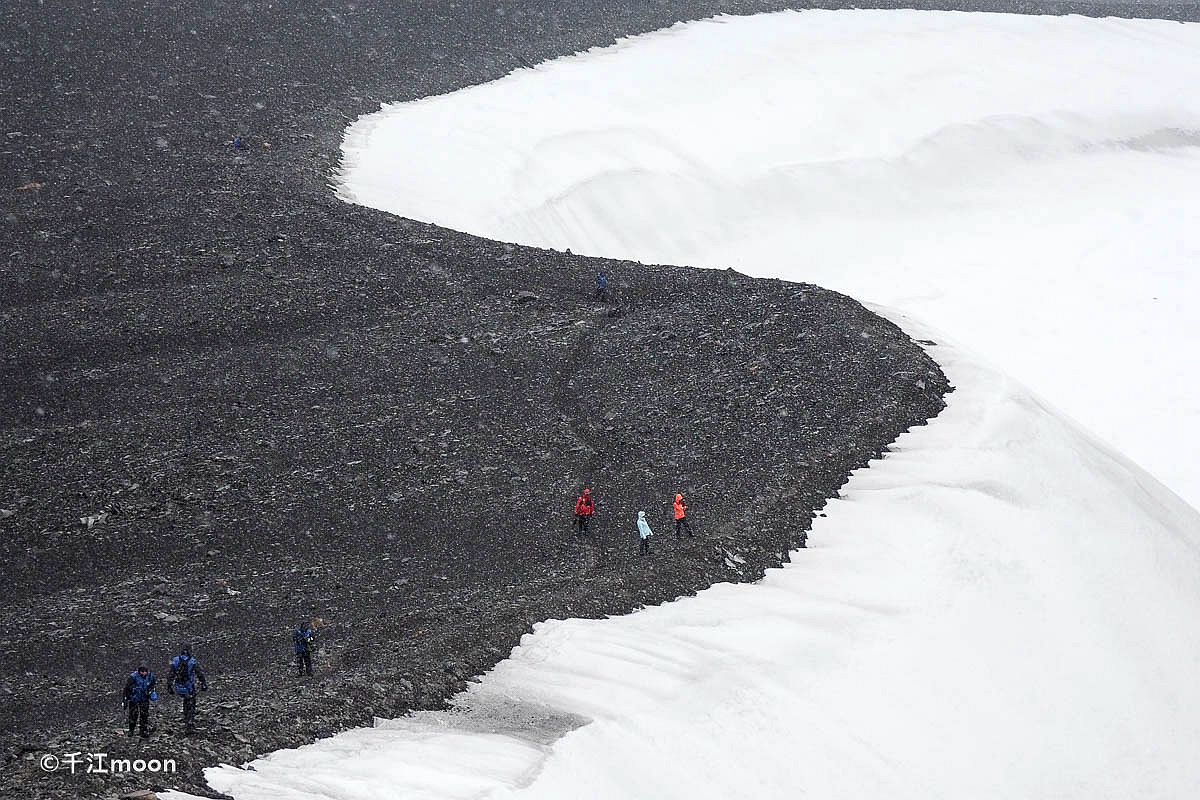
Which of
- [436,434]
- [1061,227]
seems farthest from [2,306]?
[1061,227]

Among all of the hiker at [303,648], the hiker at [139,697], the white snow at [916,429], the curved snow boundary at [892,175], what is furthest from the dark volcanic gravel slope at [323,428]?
the curved snow boundary at [892,175]

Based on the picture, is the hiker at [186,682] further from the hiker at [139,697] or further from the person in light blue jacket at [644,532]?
the person in light blue jacket at [644,532]

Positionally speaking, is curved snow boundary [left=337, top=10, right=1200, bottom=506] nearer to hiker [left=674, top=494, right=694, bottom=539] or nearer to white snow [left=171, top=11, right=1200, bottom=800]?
white snow [left=171, top=11, right=1200, bottom=800]

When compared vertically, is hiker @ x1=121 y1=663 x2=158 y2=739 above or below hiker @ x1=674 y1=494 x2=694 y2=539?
above

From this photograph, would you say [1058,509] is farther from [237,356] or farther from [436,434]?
[237,356]

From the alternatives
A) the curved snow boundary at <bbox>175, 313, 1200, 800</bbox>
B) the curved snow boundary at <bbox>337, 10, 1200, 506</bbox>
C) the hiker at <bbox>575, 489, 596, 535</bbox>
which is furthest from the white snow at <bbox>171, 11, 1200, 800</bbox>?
the hiker at <bbox>575, 489, 596, 535</bbox>
